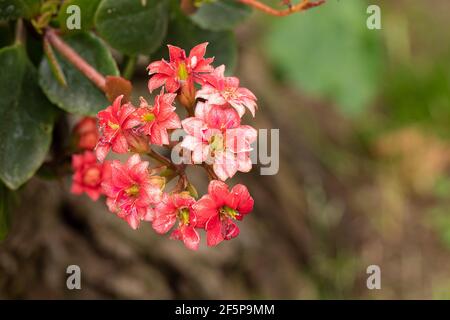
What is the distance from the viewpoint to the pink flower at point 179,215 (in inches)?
35.8

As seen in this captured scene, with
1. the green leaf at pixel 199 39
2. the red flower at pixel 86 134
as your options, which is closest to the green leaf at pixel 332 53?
the green leaf at pixel 199 39

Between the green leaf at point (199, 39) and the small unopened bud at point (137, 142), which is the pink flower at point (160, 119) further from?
the green leaf at point (199, 39)

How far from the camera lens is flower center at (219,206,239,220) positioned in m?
0.92

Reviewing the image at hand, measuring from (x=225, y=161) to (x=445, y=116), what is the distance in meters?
2.07

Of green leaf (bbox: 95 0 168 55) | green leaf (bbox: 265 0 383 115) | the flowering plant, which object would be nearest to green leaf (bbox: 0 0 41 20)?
Answer: the flowering plant

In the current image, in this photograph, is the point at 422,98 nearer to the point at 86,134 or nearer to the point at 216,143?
the point at 86,134

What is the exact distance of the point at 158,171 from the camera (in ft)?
3.16

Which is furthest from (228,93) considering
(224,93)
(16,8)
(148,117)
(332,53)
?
(332,53)

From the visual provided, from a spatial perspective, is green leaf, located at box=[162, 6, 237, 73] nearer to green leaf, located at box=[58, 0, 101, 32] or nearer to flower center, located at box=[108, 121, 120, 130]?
green leaf, located at box=[58, 0, 101, 32]

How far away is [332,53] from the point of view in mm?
2842

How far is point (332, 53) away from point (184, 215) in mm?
2050

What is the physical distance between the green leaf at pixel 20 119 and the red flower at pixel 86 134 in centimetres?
8

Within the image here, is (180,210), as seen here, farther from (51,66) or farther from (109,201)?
(51,66)
